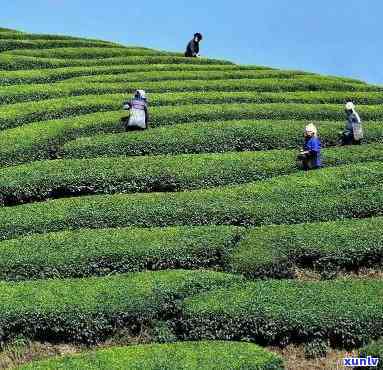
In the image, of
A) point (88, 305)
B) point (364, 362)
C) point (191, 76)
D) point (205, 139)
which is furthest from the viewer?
point (191, 76)

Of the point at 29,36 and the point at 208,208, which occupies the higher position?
the point at 29,36

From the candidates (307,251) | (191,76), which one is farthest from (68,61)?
(307,251)

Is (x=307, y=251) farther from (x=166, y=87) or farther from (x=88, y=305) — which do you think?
(x=166, y=87)

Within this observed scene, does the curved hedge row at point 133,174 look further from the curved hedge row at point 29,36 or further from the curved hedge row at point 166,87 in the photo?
the curved hedge row at point 29,36

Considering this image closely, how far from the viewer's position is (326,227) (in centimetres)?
1884

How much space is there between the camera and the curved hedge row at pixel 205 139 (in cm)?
2441

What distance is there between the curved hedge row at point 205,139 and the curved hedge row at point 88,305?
8.45 metres

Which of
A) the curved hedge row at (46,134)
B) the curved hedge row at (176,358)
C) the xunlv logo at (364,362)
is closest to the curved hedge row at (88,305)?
the curved hedge row at (176,358)

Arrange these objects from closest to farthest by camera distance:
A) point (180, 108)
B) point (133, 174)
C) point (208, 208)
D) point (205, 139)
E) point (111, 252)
A: point (111, 252), point (208, 208), point (133, 174), point (205, 139), point (180, 108)

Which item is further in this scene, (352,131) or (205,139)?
(205,139)

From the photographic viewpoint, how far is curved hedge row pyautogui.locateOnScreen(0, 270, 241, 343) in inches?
612

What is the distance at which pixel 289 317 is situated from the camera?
1524 centimetres

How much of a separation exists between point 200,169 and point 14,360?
9436mm

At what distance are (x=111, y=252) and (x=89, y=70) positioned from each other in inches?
754
